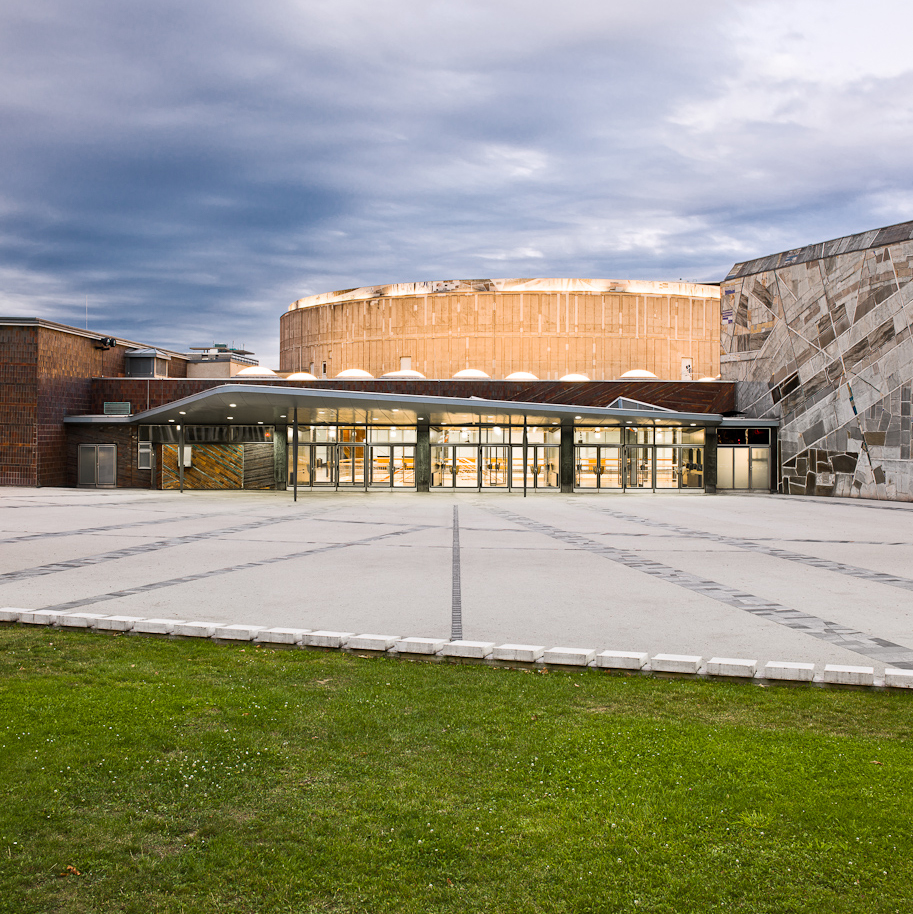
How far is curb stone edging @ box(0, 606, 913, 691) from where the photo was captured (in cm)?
605

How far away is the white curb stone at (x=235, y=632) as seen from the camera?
7200mm

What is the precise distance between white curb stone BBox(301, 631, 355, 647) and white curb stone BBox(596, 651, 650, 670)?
2.33 metres

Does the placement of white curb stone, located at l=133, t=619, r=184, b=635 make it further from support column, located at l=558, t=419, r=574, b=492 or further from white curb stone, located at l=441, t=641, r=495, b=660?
support column, located at l=558, t=419, r=574, b=492

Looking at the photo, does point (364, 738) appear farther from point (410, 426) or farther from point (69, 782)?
point (410, 426)

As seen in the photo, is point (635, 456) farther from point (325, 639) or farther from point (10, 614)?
point (10, 614)

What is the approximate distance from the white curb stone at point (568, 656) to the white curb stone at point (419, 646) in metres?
0.97

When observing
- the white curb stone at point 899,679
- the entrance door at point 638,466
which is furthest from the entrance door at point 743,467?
the white curb stone at point 899,679

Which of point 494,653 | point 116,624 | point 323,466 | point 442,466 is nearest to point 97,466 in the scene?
point 323,466

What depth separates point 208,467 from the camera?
37.6m

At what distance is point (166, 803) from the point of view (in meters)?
3.92

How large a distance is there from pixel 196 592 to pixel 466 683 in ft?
16.4

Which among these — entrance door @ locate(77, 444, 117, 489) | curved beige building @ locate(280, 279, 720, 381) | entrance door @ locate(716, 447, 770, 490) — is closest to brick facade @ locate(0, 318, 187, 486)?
entrance door @ locate(77, 444, 117, 489)

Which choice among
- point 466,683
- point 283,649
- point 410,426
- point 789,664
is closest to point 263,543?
point 283,649

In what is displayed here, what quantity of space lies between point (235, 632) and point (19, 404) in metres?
33.9
